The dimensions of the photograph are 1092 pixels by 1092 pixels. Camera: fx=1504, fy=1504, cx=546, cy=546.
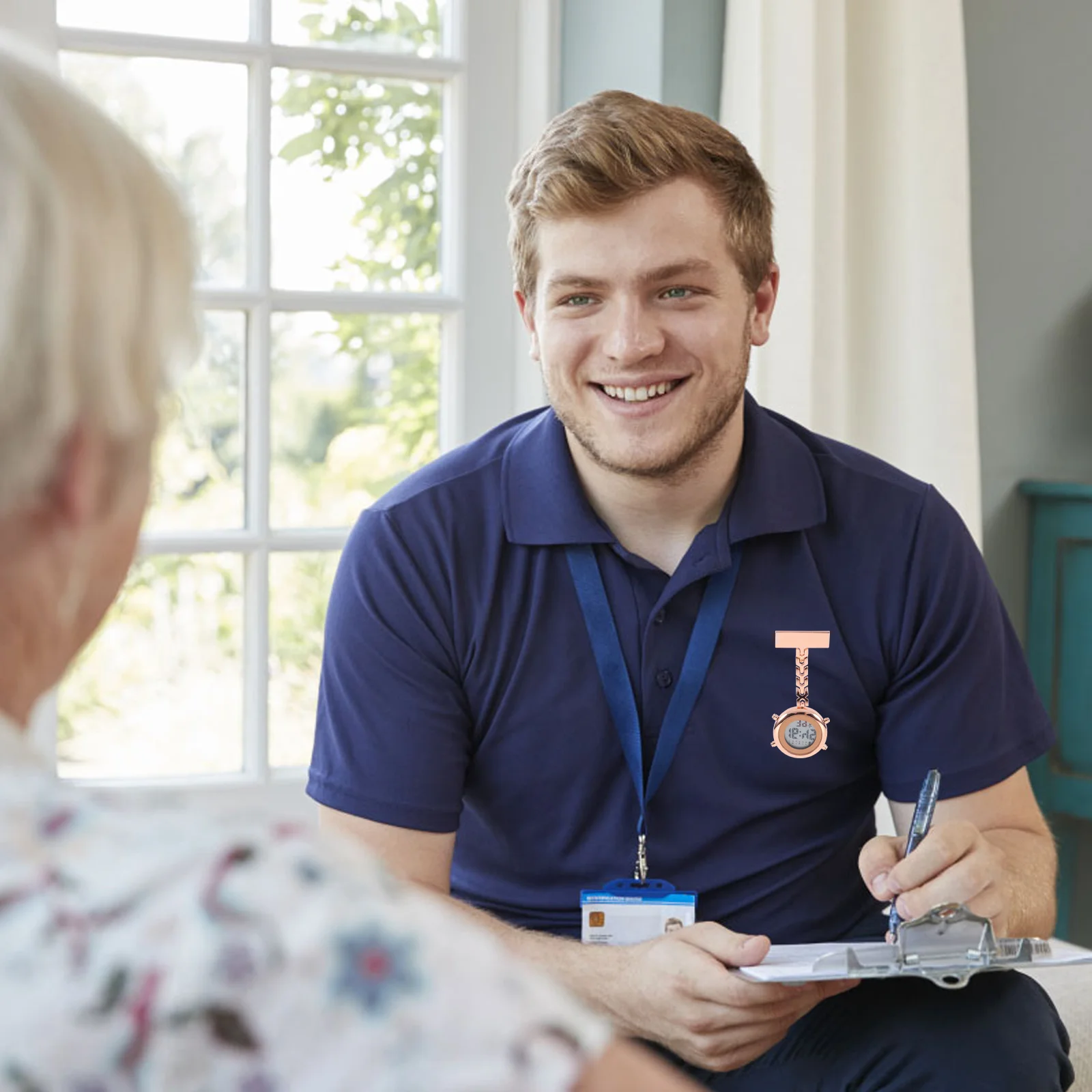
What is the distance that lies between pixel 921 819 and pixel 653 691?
349mm

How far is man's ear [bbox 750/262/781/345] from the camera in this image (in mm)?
2010

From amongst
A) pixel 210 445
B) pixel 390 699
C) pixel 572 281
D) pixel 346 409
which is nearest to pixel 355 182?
pixel 346 409

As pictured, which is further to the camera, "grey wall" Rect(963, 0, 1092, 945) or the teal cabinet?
"grey wall" Rect(963, 0, 1092, 945)

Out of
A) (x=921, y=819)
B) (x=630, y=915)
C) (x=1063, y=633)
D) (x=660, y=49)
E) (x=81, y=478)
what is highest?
(x=660, y=49)

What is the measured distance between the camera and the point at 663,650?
1.81m

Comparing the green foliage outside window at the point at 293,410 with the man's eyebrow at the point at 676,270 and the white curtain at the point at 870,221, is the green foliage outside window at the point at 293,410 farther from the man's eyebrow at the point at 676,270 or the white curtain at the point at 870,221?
the man's eyebrow at the point at 676,270

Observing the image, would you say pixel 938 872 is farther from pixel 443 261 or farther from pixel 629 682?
pixel 443 261

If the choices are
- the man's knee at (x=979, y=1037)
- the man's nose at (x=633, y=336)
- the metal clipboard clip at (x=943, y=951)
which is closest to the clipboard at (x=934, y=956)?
the metal clipboard clip at (x=943, y=951)

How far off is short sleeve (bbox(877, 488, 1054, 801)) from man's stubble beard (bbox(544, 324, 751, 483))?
0.91 feet

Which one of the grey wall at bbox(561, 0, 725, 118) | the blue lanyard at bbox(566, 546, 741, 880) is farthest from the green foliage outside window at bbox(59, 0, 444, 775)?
the blue lanyard at bbox(566, 546, 741, 880)

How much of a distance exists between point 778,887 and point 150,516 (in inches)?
50.7

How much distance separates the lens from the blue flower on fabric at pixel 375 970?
632 millimetres

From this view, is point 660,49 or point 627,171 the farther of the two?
point 660,49

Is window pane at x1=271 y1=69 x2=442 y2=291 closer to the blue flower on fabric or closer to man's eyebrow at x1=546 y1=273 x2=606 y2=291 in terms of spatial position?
man's eyebrow at x1=546 y1=273 x2=606 y2=291
